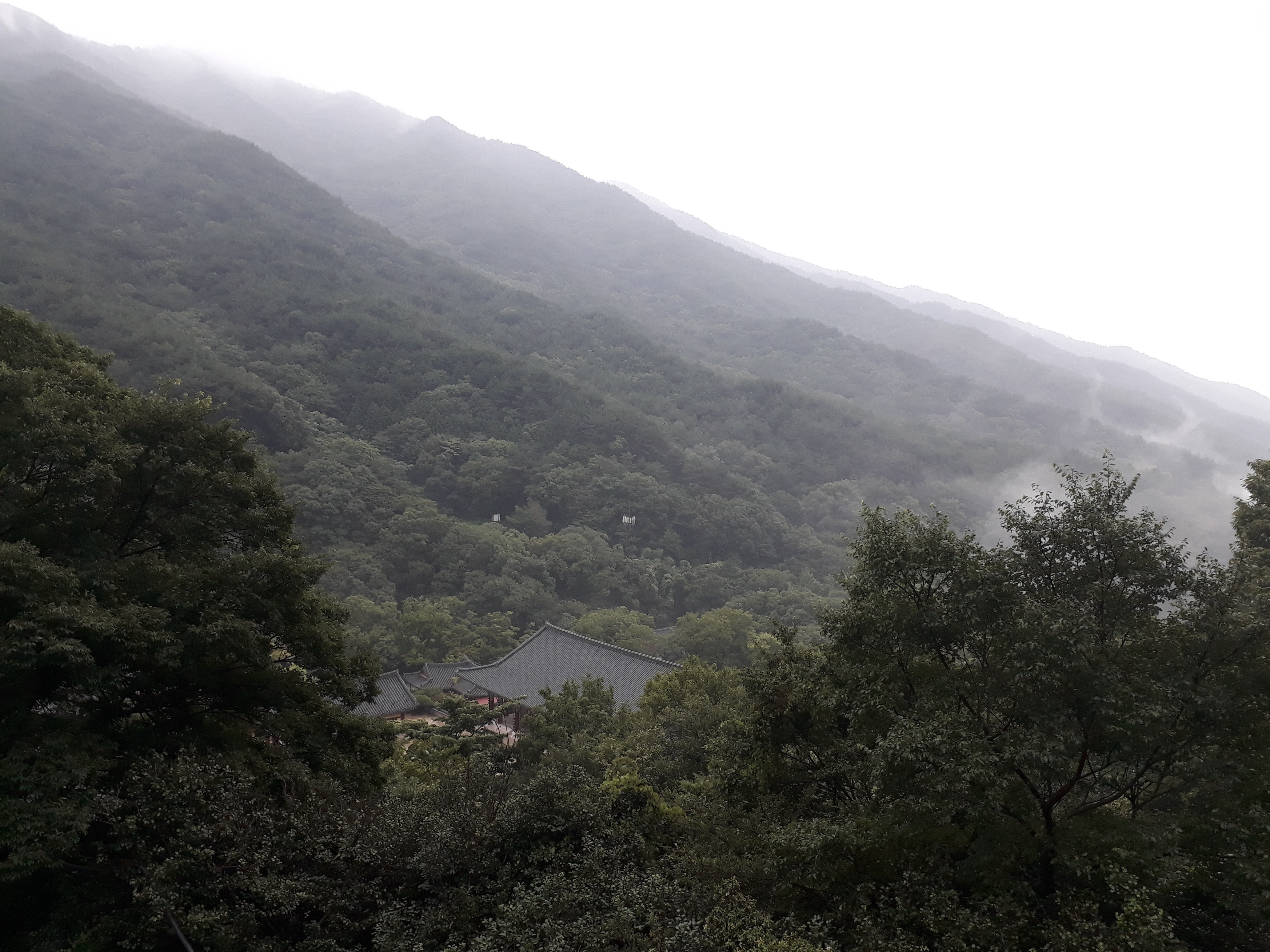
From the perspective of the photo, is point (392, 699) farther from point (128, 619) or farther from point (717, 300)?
point (717, 300)

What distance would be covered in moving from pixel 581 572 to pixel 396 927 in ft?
123

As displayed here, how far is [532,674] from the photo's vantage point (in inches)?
1097

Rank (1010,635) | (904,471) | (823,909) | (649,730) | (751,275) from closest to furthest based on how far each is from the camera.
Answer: (1010,635)
(823,909)
(649,730)
(904,471)
(751,275)

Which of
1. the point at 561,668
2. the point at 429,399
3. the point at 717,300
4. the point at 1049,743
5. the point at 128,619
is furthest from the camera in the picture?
the point at 717,300

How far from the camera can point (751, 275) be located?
151 meters

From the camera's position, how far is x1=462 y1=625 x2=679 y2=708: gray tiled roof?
26.2 meters

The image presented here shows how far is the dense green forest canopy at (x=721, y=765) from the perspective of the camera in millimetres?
5523

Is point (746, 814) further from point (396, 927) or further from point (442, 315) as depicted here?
point (442, 315)

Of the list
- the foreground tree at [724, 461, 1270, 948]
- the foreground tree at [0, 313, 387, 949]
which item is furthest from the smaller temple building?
the foreground tree at [724, 461, 1270, 948]

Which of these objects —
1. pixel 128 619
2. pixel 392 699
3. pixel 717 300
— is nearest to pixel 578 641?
pixel 392 699

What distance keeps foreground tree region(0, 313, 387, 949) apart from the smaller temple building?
16.3 meters

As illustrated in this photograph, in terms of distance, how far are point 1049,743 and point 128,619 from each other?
8471 millimetres

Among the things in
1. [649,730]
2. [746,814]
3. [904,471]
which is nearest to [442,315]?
[904,471]

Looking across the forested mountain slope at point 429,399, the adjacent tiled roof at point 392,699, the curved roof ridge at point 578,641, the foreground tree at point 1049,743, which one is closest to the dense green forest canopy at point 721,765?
the foreground tree at point 1049,743
